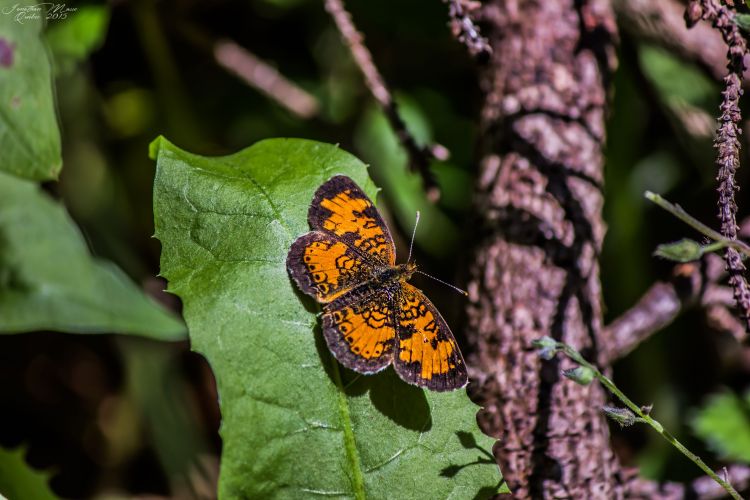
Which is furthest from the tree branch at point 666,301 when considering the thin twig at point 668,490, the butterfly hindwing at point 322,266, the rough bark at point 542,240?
the butterfly hindwing at point 322,266

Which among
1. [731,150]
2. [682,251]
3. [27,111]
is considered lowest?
[27,111]

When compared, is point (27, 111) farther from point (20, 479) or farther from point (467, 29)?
point (467, 29)

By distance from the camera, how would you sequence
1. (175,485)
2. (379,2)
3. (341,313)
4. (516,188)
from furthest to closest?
(379,2)
(175,485)
(516,188)
(341,313)

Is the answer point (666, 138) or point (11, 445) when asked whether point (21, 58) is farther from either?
point (666, 138)

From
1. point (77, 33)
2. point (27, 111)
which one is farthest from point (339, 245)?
point (77, 33)

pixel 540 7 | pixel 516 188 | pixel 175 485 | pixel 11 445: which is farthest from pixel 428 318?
pixel 11 445

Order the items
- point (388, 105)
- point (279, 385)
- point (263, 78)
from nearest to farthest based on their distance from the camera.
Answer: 1. point (279, 385)
2. point (388, 105)
3. point (263, 78)

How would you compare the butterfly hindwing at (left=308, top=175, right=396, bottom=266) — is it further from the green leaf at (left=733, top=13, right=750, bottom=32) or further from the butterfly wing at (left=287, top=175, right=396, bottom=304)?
the green leaf at (left=733, top=13, right=750, bottom=32)
